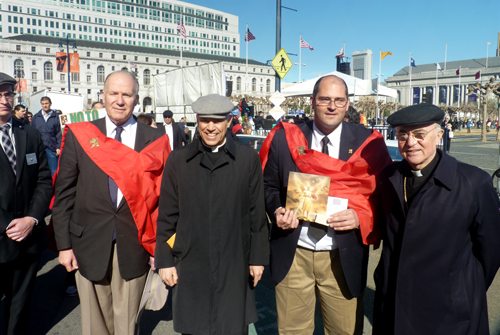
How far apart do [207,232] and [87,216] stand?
2.91ft

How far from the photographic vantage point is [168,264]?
8.47 feet

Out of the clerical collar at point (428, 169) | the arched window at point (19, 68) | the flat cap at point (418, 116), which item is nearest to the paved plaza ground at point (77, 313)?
the clerical collar at point (428, 169)

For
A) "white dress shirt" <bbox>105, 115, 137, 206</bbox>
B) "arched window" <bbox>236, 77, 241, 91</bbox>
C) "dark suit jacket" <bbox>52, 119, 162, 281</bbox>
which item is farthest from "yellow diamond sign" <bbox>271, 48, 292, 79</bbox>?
"arched window" <bbox>236, 77, 241, 91</bbox>

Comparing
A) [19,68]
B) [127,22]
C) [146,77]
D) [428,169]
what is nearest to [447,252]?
[428,169]

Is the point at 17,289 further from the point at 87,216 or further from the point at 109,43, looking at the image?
the point at 109,43

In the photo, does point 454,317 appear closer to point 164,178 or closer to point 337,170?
point 337,170

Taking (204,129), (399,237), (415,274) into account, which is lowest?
(415,274)

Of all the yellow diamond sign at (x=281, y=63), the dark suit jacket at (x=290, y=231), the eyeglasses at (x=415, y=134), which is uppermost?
the yellow diamond sign at (x=281, y=63)

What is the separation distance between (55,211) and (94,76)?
10401 cm

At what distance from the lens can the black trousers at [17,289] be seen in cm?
309

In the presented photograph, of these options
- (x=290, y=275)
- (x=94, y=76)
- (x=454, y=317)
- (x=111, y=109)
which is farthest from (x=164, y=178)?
(x=94, y=76)

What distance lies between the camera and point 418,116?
2.16m

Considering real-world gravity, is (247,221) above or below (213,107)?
below

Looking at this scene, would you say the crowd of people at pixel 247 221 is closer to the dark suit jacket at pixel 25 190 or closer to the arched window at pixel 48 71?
the dark suit jacket at pixel 25 190
